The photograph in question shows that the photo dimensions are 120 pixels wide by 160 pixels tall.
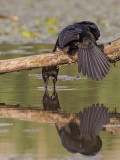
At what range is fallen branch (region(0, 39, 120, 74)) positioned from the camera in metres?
6.50

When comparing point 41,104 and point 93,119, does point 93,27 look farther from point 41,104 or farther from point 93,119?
point 93,119

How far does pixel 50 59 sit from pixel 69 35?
0.59m

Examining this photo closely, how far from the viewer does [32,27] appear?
1497cm

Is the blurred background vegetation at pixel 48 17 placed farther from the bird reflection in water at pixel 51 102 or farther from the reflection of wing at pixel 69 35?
the reflection of wing at pixel 69 35

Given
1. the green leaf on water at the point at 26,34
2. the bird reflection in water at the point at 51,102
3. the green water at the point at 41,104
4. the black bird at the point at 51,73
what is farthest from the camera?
the green leaf on water at the point at 26,34

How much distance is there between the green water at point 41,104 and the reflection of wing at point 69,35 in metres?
0.63

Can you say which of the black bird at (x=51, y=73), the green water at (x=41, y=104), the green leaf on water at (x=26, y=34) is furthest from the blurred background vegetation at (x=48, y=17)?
the black bird at (x=51, y=73)

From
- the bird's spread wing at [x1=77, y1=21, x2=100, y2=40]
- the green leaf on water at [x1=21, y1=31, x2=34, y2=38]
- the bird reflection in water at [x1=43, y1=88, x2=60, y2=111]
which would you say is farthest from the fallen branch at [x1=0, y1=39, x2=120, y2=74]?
the green leaf on water at [x1=21, y1=31, x2=34, y2=38]

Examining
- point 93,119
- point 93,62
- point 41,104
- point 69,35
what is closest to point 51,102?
point 41,104

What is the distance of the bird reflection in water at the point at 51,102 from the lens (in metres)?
5.71

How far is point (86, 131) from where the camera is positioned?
4590 millimetres

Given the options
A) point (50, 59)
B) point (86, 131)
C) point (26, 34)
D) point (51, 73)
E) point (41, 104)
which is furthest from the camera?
point (26, 34)

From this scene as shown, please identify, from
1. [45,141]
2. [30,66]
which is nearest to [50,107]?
[30,66]

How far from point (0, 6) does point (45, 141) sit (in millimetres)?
16050
